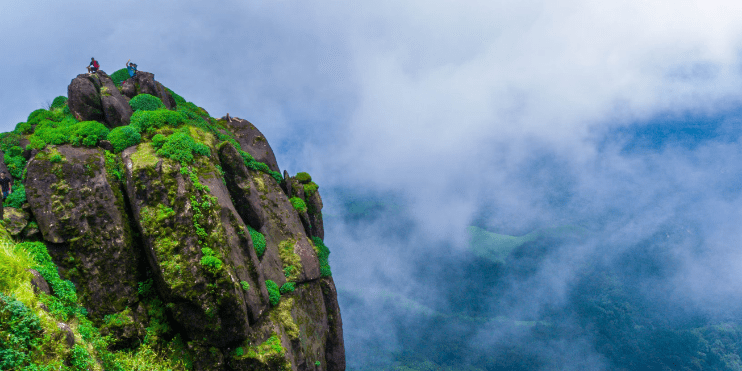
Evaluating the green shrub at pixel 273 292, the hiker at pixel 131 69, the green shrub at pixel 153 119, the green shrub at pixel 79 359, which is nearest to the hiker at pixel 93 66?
the hiker at pixel 131 69

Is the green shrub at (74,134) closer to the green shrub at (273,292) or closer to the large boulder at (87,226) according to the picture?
the large boulder at (87,226)

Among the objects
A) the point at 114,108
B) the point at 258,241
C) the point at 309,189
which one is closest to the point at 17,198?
the point at 114,108

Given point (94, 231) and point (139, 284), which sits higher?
point (94, 231)

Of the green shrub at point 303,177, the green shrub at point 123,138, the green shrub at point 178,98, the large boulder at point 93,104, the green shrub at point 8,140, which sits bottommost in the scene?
the green shrub at point 8,140

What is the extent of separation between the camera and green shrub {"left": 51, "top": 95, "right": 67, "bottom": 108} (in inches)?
1026

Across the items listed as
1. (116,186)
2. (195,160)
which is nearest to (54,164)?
(116,186)

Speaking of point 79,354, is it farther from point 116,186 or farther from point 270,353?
point 116,186

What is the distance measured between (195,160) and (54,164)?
6.80m

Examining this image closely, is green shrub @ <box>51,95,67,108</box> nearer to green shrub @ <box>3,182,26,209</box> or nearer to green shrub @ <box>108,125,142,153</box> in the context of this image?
green shrub @ <box>108,125,142,153</box>

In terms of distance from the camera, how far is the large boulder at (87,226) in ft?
55.2

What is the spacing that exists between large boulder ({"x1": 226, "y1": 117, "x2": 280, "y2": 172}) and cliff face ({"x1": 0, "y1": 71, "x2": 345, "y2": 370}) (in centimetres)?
866

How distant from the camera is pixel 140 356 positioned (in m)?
16.2

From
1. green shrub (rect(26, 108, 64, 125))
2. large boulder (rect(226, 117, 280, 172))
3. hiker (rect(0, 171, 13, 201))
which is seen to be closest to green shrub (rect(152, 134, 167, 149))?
hiker (rect(0, 171, 13, 201))

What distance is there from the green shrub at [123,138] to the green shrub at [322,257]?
16.3m
